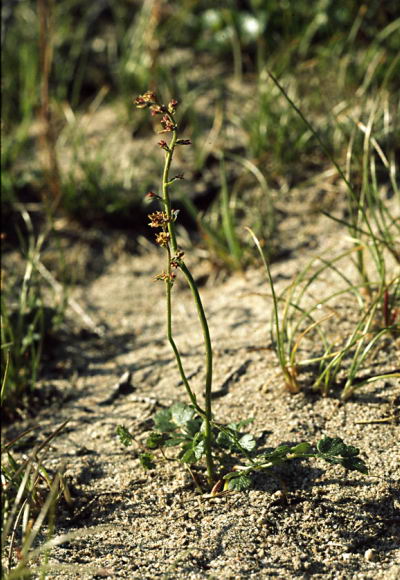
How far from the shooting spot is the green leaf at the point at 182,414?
1928mm

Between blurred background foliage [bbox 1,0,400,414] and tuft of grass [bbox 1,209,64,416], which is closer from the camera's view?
tuft of grass [bbox 1,209,64,416]

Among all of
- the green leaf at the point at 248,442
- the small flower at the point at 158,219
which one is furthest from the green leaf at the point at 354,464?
the small flower at the point at 158,219

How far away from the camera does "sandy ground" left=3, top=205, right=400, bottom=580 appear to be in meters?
1.69

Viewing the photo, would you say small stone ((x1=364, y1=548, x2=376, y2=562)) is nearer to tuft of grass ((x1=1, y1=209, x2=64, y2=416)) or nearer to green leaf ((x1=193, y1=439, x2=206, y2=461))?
green leaf ((x1=193, y1=439, x2=206, y2=461))

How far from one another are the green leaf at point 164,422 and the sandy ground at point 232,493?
0.12 m

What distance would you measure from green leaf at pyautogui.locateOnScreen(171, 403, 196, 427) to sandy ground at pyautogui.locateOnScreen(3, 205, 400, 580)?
6.2 inches

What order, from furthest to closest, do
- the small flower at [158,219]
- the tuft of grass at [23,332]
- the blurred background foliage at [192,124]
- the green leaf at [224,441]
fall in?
the blurred background foliage at [192,124], the tuft of grass at [23,332], the green leaf at [224,441], the small flower at [158,219]

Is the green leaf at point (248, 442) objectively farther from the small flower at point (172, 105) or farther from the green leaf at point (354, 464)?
the small flower at point (172, 105)

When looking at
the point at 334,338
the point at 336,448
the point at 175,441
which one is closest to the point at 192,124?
the point at 334,338

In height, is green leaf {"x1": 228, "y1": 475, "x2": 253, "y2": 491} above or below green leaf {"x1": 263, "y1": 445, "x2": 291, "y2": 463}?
below

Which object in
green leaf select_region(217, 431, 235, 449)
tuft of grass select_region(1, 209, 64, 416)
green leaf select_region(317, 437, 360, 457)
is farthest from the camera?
tuft of grass select_region(1, 209, 64, 416)

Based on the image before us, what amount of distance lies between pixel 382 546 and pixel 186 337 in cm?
115

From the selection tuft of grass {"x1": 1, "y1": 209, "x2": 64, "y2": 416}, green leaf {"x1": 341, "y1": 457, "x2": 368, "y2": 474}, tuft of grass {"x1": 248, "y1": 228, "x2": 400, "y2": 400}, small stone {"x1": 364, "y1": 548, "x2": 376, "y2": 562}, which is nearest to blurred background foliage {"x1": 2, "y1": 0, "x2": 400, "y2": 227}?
tuft of grass {"x1": 1, "y1": 209, "x2": 64, "y2": 416}

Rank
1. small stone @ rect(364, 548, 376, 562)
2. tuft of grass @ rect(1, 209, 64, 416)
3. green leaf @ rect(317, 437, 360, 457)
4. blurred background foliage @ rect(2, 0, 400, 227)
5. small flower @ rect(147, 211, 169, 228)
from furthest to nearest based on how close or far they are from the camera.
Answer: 1. blurred background foliage @ rect(2, 0, 400, 227)
2. tuft of grass @ rect(1, 209, 64, 416)
3. green leaf @ rect(317, 437, 360, 457)
4. small stone @ rect(364, 548, 376, 562)
5. small flower @ rect(147, 211, 169, 228)
